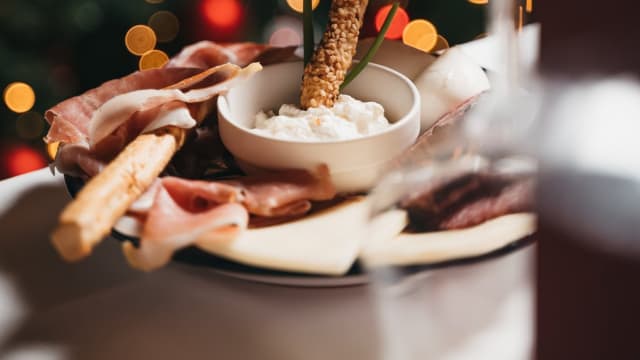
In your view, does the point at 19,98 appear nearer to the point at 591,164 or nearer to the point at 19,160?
the point at 19,160

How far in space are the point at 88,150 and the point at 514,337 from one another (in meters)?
0.42

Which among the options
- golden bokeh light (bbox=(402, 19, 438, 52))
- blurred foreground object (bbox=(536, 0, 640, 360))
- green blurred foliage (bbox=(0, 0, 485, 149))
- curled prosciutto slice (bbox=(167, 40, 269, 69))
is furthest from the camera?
golden bokeh light (bbox=(402, 19, 438, 52))

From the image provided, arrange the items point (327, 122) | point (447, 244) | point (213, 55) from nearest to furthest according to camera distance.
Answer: point (447, 244) < point (327, 122) < point (213, 55)

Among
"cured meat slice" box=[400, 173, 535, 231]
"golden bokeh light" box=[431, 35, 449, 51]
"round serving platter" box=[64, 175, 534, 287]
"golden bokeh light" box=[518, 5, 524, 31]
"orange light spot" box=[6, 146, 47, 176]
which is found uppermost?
"golden bokeh light" box=[518, 5, 524, 31]

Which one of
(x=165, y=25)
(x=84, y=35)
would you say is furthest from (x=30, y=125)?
(x=165, y=25)

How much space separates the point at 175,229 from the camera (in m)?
0.59

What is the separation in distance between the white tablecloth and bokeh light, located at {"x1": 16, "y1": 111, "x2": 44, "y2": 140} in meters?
0.83

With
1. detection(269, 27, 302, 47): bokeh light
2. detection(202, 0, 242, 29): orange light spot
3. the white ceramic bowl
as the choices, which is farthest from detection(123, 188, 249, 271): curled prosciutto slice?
detection(269, 27, 302, 47): bokeh light

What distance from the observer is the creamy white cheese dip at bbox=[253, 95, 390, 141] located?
0.78 metres

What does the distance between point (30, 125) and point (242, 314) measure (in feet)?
3.49

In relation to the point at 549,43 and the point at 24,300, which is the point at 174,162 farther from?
the point at 549,43

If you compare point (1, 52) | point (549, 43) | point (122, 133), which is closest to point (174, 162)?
point (122, 133)

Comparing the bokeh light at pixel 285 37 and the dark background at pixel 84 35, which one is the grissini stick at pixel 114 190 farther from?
the bokeh light at pixel 285 37

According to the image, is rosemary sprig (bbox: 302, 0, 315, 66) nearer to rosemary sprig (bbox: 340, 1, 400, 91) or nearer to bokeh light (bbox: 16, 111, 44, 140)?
rosemary sprig (bbox: 340, 1, 400, 91)
